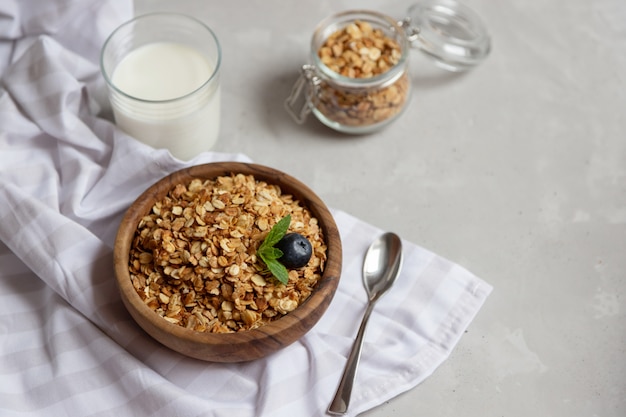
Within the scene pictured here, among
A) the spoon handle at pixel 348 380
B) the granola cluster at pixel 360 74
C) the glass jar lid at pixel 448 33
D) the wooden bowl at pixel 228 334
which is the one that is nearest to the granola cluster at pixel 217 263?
the wooden bowl at pixel 228 334

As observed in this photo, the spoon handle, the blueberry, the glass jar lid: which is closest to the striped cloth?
the spoon handle

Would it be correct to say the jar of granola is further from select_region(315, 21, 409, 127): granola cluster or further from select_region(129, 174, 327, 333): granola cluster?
select_region(129, 174, 327, 333): granola cluster

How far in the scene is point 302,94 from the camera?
180cm

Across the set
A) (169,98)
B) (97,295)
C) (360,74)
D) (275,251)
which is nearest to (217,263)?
(275,251)

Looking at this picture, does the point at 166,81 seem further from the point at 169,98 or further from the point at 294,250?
the point at 294,250

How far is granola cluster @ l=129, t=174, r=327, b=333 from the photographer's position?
1.30m

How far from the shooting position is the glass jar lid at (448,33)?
72.4 inches

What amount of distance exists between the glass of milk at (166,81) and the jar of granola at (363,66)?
22 centimetres

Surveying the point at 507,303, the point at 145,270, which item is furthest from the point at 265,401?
the point at 507,303

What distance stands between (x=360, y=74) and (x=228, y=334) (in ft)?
2.24

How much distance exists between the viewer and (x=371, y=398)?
1.35 meters

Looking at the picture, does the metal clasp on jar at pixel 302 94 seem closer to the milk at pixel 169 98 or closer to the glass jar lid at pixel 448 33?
the milk at pixel 169 98

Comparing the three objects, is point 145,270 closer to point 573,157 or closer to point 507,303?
point 507,303

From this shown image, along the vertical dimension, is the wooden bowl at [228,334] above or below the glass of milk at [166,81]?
below
